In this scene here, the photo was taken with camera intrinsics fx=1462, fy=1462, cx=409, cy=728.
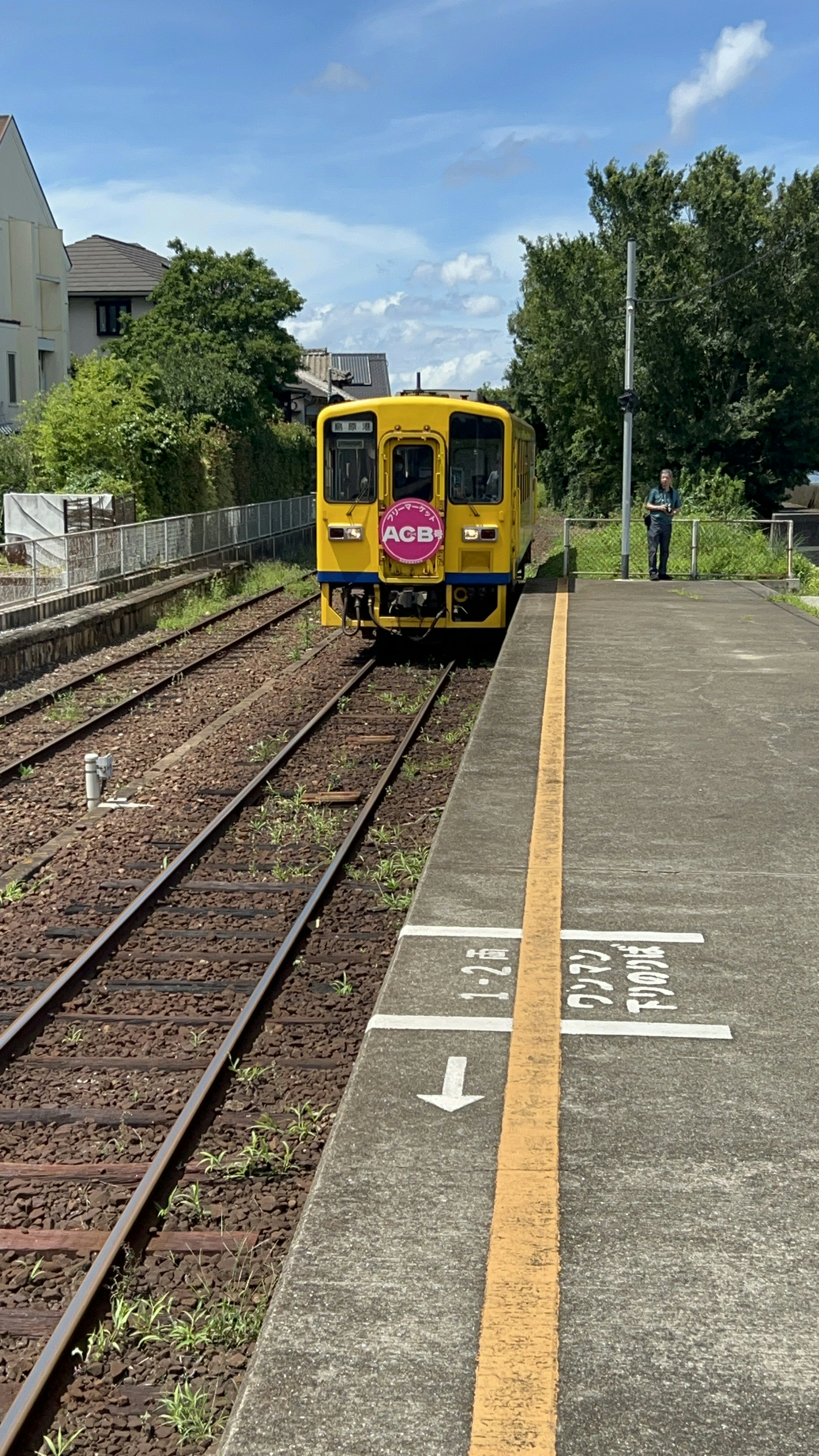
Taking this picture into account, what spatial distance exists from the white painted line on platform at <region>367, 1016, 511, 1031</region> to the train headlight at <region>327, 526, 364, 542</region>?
1180cm

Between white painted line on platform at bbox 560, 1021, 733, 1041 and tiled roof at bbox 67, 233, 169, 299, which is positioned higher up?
tiled roof at bbox 67, 233, 169, 299

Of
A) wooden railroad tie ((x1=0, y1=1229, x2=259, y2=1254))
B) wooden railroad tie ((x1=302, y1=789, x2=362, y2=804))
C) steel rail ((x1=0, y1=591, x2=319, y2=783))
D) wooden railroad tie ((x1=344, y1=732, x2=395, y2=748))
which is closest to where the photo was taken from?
wooden railroad tie ((x1=0, y1=1229, x2=259, y2=1254))

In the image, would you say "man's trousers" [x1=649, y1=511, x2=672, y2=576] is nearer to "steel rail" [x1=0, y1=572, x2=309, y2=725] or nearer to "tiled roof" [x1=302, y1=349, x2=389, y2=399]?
"steel rail" [x1=0, y1=572, x2=309, y2=725]

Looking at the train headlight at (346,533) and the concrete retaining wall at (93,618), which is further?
Result: the concrete retaining wall at (93,618)

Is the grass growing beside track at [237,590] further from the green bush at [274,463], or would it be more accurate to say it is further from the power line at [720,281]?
the power line at [720,281]

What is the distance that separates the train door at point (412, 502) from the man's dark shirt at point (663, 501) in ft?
16.7

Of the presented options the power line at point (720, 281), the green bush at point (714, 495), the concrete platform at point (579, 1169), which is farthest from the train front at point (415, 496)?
the power line at point (720, 281)

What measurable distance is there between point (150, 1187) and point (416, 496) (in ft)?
40.2

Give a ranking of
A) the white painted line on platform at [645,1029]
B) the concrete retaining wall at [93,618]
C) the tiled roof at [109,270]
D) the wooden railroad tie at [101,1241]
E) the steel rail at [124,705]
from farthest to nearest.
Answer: the tiled roof at [109,270] → the concrete retaining wall at [93,618] → the steel rail at [124,705] → the white painted line on platform at [645,1029] → the wooden railroad tie at [101,1241]

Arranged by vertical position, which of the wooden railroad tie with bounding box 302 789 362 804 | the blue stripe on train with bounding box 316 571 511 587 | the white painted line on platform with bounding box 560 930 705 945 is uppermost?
the blue stripe on train with bounding box 316 571 511 587

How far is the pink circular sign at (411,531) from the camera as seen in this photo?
15867 mm

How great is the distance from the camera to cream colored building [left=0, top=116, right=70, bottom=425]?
39.5 metres

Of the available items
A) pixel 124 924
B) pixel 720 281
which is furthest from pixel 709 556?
pixel 124 924

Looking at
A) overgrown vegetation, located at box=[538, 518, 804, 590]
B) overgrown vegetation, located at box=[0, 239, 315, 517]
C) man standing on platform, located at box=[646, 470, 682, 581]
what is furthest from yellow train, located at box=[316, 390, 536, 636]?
overgrown vegetation, located at box=[0, 239, 315, 517]
